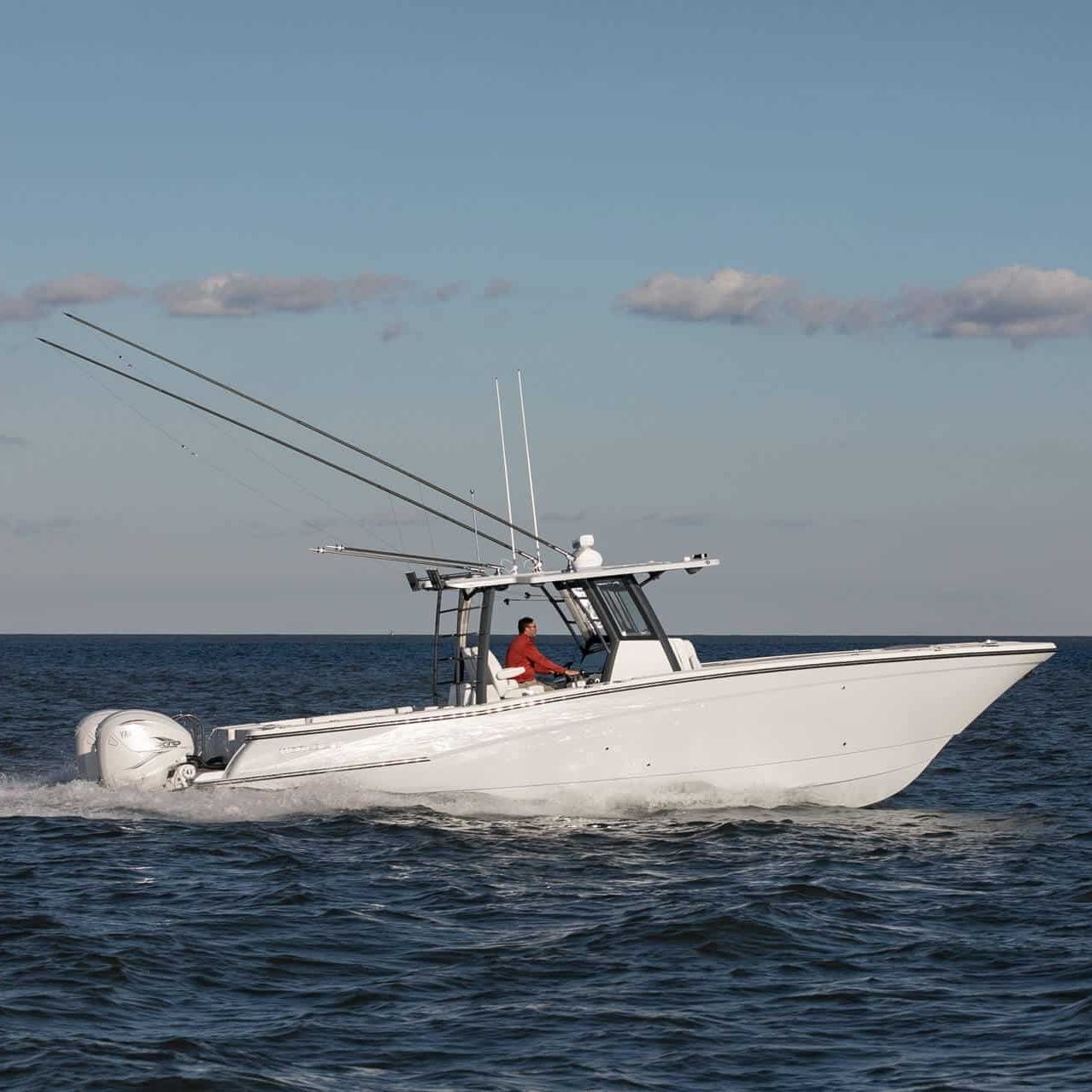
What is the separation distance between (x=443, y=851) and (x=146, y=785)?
4091mm

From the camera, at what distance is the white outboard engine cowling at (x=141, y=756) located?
57.4ft

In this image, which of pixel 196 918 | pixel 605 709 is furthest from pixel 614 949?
pixel 605 709

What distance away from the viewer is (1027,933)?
40.6 ft

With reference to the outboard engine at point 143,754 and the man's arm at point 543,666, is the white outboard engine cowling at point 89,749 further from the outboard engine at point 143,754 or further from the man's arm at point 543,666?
the man's arm at point 543,666

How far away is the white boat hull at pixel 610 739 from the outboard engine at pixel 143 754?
15.0 inches

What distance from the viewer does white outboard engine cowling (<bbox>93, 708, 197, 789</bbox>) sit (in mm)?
17500

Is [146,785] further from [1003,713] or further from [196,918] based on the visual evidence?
[1003,713]

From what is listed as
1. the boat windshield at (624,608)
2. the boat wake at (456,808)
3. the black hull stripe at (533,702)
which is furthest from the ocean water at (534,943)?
the boat windshield at (624,608)

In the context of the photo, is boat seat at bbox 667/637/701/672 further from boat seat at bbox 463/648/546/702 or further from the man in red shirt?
boat seat at bbox 463/648/546/702

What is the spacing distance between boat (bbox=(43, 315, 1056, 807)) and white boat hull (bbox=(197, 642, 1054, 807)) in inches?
0.7

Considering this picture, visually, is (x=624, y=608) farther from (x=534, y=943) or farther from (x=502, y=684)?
(x=534, y=943)

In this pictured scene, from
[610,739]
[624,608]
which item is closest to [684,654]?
[624,608]

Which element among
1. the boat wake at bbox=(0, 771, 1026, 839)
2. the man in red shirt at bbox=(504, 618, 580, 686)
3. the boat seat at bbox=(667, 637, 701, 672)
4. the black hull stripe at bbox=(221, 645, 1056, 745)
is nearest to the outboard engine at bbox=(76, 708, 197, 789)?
the boat wake at bbox=(0, 771, 1026, 839)

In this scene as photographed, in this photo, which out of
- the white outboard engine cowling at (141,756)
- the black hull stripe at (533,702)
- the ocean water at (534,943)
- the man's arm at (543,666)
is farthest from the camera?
the man's arm at (543,666)
